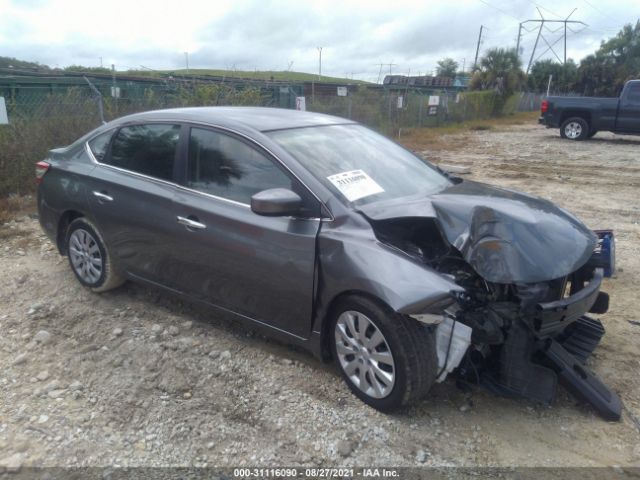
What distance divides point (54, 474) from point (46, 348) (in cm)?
138

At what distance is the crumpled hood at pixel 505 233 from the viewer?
2914 mm

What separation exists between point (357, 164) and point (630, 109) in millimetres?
16118

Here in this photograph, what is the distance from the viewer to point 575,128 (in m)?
18.2

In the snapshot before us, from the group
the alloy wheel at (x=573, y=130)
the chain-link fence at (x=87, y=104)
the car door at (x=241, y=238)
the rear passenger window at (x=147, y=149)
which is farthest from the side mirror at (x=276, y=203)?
the alloy wheel at (x=573, y=130)

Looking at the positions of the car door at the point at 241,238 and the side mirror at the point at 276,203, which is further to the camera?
the car door at the point at 241,238

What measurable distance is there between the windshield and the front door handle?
76 centimetres

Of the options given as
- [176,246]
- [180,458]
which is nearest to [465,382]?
[180,458]

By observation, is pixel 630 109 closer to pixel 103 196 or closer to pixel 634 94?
pixel 634 94

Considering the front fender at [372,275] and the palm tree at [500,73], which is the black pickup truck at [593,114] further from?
the front fender at [372,275]

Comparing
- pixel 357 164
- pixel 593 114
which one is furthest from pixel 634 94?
pixel 357 164

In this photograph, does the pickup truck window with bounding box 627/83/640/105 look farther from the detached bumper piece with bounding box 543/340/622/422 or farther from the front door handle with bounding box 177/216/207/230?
the front door handle with bounding box 177/216/207/230

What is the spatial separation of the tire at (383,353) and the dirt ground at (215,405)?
152 millimetres

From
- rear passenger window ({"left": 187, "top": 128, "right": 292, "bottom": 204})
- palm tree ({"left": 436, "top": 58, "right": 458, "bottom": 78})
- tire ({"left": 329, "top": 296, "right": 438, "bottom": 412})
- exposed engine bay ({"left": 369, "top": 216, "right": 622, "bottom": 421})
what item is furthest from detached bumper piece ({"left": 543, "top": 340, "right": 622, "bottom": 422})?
palm tree ({"left": 436, "top": 58, "right": 458, "bottom": 78})

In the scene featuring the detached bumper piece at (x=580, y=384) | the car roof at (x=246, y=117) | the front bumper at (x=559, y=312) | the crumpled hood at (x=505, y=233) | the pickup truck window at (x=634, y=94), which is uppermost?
the pickup truck window at (x=634, y=94)
